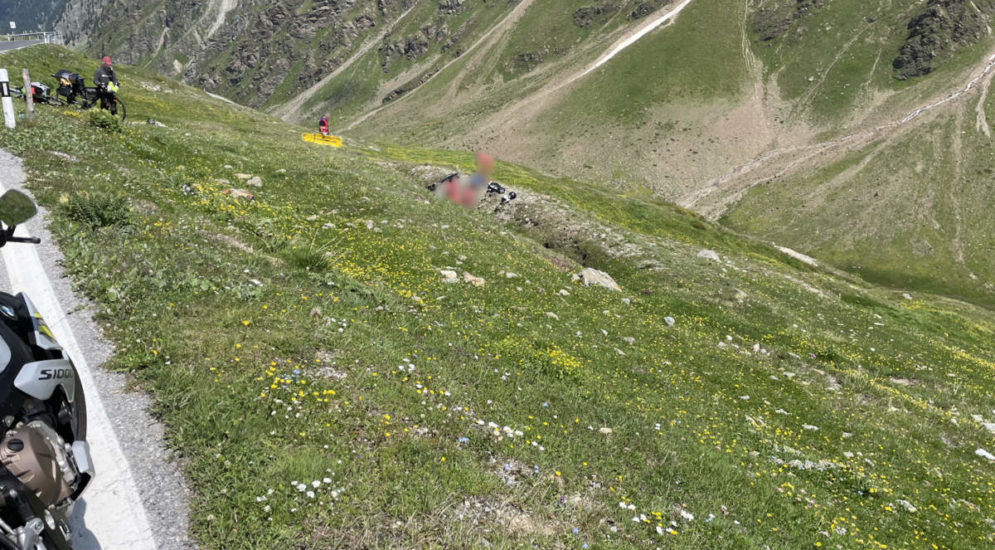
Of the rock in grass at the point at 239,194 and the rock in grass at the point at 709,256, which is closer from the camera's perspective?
the rock in grass at the point at 239,194

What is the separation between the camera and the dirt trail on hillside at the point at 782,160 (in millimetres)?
137000

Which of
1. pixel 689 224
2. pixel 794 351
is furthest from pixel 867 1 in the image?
pixel 794 351

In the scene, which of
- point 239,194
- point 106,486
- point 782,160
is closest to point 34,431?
point 106,486

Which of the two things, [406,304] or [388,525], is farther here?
[406,304]

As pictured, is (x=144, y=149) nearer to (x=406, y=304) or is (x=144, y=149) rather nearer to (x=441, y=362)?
(x=406, y=304)

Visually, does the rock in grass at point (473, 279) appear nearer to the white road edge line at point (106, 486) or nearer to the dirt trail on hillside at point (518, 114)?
the white road edge line at point (106, 486)

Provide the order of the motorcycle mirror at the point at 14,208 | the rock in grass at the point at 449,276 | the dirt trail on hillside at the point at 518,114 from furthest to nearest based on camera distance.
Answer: the dirt trail on hillside at the point at 518,114
the rock in grass at the point at 449,276
the motorcycle mirror at the point at 14,208

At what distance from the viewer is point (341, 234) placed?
18969 millimetres

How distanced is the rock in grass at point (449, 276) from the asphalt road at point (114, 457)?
33.4 ft

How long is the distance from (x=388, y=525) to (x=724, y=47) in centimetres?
22910

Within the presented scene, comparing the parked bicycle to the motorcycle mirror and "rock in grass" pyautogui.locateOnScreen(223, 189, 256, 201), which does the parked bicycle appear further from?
the motorcycle mirror

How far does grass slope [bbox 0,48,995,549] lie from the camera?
630 cm

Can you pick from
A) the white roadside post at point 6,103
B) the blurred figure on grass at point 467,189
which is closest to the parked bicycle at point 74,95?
the white roadside post at point 6,103

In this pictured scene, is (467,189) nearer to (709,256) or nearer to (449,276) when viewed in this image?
(709,256)
